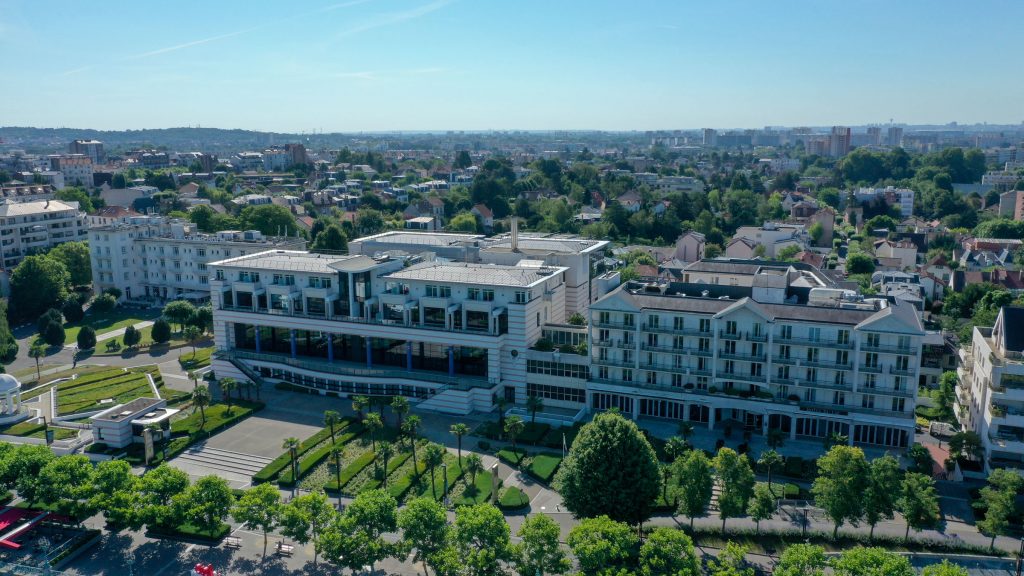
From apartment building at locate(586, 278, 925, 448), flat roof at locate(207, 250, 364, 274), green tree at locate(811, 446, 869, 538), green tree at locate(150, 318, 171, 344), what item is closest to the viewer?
green tree at locate(811, 446, 869, 538)

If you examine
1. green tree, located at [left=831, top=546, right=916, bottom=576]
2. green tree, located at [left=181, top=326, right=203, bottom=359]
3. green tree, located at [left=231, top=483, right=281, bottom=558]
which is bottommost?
green tree, located at [left=181, top=326, right=203, bottom=359]

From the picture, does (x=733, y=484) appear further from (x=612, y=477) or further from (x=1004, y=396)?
(x=1004, y=396)

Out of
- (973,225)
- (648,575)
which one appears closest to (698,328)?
(648,575)

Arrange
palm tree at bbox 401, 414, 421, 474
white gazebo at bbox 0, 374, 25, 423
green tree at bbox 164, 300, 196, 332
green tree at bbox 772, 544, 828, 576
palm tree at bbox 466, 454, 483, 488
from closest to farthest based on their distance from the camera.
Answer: green tree at bbox 772, 544, 828, 576
palm tree at bbox 466, 454, 483, 488
palm tree at bbox 401, 414, 421, 474
white gazebo at bbox 0, 374, 25, 423
green tree at bbox 164, 300, 196, 332

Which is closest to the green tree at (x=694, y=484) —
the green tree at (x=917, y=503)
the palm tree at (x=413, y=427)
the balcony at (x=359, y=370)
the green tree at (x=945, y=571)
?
the green tree at (x=917, y=503)

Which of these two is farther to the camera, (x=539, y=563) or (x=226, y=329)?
(x=226, y=329)

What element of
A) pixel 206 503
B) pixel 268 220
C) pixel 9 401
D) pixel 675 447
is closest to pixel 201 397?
pixel 9 401

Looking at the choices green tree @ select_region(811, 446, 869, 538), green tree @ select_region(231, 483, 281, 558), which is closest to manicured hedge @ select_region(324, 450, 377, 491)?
green tree @ select_region(231, 483, 281, 558)

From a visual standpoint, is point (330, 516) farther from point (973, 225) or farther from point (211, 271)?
point (973, 225)

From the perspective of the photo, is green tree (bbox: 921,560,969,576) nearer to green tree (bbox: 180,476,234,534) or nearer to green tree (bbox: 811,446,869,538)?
green tree (bbox: 811,446,869,538)
